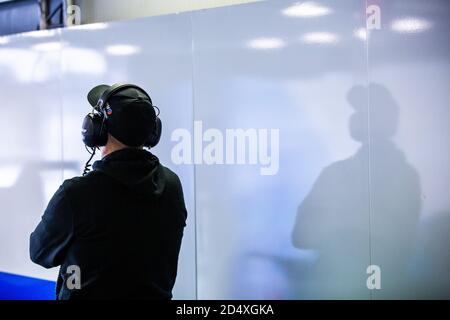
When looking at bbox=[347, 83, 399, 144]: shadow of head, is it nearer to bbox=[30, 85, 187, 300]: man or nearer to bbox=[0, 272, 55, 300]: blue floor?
bbox=[30, 85, 187, 300]: man

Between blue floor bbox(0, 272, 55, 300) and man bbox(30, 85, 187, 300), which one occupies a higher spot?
man bbox(30, 85, 187, 300)

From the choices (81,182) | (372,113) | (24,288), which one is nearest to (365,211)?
(372,113)

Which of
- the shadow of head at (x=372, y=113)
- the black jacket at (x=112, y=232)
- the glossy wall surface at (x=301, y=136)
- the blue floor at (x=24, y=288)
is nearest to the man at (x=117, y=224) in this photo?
the black jacket at (x=112, y=232)

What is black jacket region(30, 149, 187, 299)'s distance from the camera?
3.70 ft

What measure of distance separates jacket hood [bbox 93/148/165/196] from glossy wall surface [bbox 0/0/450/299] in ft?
2.98

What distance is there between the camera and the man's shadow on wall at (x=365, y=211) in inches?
74.0

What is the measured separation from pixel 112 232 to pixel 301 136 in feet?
3.65

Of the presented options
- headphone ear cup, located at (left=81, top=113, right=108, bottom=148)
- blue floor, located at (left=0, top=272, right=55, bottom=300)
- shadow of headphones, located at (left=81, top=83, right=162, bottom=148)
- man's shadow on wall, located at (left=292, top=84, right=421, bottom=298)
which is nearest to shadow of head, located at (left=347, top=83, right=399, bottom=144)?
man's shadow on wall, located at (left=292, top=84, right=421, bottom=298)

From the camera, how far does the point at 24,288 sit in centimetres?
262

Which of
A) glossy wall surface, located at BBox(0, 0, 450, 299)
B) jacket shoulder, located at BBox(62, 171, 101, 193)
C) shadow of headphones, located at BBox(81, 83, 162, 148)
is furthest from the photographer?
glossy wall surface, located at BBox(0, 0, 450, 299)

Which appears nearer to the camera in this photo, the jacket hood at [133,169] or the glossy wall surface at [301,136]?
the jacket hood at [133,169]

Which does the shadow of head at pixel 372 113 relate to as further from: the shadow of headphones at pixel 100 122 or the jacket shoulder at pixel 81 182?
the jacket shoulder at pixel 81 182


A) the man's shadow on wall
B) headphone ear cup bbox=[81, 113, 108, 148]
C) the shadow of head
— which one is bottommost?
the man's shadow on wall

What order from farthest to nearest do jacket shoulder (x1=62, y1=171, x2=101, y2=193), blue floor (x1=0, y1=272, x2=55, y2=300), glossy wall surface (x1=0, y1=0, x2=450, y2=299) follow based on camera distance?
blue floor (x1=0, y1=272, x2=55, y2=300) < glossy wall surface (x1=0, y1=0, x2=450, y2=299) < jacket shoulder (x1=62, y1=171, x2=101, y2=193)
